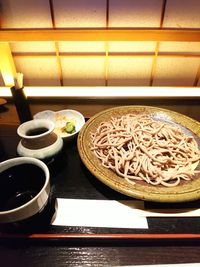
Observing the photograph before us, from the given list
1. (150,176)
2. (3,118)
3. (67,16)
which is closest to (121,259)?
(150,176)

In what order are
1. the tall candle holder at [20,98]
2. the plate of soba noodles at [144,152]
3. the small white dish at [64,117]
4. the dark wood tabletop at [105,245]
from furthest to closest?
the small white dish at [64,117]
the tall candle holder at [20,98]
the plate of soba noodles at [144,152]
the dark wood tabletop at [105,245]

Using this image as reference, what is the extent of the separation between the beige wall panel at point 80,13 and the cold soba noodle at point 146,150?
1.43 meters

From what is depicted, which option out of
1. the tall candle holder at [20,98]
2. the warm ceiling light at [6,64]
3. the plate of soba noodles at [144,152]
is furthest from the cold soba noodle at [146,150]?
the warm ceiling light at [6,64]

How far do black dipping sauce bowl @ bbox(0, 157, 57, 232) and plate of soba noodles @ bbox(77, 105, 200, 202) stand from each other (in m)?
0.32

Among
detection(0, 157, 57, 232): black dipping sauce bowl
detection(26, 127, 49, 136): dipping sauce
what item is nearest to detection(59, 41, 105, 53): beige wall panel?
detection(26, 127, 49, 136): dipping sauce

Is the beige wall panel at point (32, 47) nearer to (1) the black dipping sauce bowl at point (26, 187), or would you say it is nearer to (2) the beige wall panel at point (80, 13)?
(2) the beige wall panel at point (80, 13)

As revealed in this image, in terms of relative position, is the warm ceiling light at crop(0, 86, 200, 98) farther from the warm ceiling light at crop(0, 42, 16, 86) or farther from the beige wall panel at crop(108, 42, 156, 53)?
the beige wall panel at crop(108, 42, 156, 53)

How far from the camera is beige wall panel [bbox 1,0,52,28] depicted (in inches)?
91.3

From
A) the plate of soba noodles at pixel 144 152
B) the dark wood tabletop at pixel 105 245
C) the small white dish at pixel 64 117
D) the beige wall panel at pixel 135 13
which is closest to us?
the dark wood tabletop at pixel 105 245

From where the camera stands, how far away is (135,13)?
2.36 metres

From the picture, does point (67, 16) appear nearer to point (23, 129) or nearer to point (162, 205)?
point (23, 129)

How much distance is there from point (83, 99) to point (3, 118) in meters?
1.07

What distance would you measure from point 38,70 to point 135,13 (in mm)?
1537

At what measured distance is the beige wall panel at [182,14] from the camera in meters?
2.31
